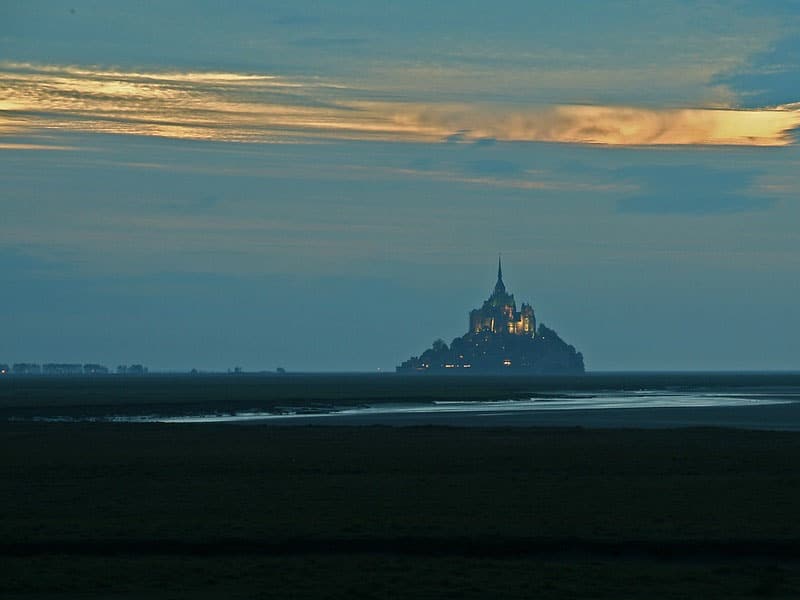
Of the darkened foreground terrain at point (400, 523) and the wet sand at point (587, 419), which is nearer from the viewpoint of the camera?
the darkened foreground terrain at point (400, 523)

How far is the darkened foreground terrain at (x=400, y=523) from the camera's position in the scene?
23375 mm

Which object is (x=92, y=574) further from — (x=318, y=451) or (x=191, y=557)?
(x=318, y=451)

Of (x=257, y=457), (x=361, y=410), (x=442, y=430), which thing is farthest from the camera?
(x=361, y=410)

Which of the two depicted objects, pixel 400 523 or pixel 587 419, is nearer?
pixel 400 523

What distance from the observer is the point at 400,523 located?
30.0 metres

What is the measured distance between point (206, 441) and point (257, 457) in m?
11.1

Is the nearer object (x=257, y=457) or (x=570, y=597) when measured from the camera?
(x=570, y=597)

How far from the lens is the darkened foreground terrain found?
920 inches

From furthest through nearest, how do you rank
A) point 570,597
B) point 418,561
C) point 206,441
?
point 206,441 → point 418,561 → point 570,597

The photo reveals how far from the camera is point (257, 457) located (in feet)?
163

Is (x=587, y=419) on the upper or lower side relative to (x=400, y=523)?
upper

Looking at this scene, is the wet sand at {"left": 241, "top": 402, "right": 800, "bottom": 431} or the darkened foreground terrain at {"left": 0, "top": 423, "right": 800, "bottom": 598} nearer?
the darkened foreground terrain at {"left": 0, "top": 423, "right": 800, "bottom": 598}

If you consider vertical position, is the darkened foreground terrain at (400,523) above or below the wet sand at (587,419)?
below

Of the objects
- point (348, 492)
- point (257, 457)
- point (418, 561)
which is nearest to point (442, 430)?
point (257, 457)
